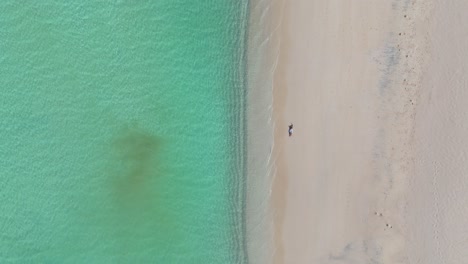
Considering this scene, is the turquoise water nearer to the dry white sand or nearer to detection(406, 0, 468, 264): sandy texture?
the dry white sand

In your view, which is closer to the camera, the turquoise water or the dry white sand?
the dry white sand

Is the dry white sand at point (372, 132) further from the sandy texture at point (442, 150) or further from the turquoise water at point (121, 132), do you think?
the turquoise water at point (121, 132)

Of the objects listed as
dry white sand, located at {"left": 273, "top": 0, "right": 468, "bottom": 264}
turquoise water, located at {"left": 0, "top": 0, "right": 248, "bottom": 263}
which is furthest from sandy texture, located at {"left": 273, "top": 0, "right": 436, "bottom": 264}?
turquoise water, located at {"left": 0, "top": 0, "right": 248, "bottom": 263}

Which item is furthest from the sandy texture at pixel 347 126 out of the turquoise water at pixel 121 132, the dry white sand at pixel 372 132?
the turquoise water at pixel 121 132

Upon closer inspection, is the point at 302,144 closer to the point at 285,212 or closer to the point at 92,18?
the point at 285,212

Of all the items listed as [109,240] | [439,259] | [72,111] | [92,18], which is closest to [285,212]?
[439,259]

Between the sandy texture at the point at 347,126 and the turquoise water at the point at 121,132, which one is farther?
the turquoise water at the point at 121,132
